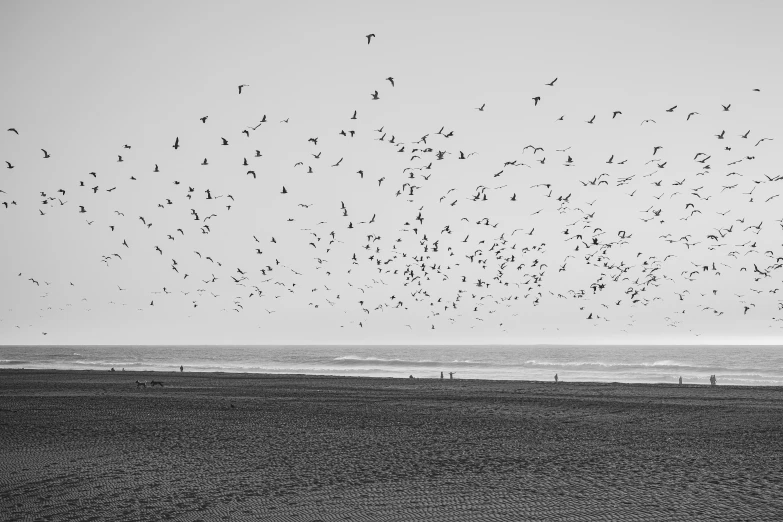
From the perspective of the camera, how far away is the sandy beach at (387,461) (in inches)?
523

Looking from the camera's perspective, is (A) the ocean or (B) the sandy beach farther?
(A) the ocean

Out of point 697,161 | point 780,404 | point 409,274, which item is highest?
point 697,161

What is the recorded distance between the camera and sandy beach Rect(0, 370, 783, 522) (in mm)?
13297

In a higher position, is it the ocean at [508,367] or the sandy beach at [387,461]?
the sandy beach at [387,461]

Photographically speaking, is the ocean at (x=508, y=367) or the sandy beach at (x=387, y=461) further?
the ocean at (x=508, y=367)

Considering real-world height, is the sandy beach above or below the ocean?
above

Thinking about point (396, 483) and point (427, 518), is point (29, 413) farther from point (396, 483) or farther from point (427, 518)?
point (427, 518)

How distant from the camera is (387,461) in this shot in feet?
60.5

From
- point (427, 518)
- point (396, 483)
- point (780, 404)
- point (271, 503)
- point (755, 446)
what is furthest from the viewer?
point (780, 404)

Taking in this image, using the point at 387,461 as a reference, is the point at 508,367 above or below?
below

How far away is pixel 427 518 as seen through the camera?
41.9ft

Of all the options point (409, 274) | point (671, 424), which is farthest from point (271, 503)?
point (409, 274)

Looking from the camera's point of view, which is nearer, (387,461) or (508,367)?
(387,461)

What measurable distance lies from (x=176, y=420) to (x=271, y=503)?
50.4 feet
